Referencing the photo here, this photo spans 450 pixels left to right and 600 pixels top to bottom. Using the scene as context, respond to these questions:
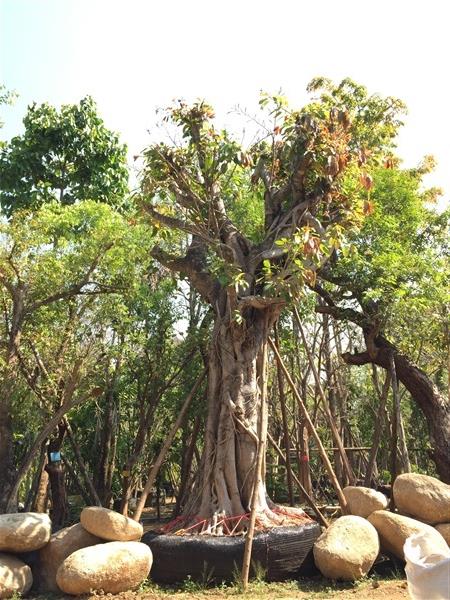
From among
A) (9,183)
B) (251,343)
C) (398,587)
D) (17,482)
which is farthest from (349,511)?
(9,183)

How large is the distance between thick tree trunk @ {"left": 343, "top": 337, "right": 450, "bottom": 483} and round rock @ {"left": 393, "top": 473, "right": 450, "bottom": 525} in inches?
96.8

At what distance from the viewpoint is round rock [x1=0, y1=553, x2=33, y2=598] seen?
19.3ft

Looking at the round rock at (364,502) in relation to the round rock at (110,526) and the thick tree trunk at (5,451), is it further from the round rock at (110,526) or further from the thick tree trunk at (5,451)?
the thick tree trunk at (5,451)

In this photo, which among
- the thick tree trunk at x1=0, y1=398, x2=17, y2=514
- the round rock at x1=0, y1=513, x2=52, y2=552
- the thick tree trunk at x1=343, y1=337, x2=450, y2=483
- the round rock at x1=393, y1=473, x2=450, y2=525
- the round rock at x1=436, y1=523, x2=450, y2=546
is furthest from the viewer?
the thick tree trunk at x1=343, y1=337, x2=450, y2=483

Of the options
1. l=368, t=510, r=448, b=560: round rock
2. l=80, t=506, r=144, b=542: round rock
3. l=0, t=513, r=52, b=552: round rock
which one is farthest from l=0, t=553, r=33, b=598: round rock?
l=368, t=510, r=448, b=560: round rock

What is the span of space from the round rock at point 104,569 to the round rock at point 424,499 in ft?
9.19

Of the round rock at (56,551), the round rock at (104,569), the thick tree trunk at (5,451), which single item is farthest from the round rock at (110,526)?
the thick tree trunk at (5,451)

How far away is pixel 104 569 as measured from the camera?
560cm

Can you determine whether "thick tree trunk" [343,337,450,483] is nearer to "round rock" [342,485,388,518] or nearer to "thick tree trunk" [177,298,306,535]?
"round rock" [342,485,388,518]

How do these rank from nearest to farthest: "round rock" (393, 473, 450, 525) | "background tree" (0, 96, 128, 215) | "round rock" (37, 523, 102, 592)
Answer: "round rock" (37, 523, 102, 592) < "round rock" (393, 473, 450, 525) < "background tree" (0, 96, 128, 215)

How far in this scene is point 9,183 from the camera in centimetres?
1370

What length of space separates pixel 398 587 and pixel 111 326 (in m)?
6.01

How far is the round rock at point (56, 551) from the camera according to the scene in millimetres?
6238

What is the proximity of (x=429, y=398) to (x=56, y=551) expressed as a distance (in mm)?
5843
